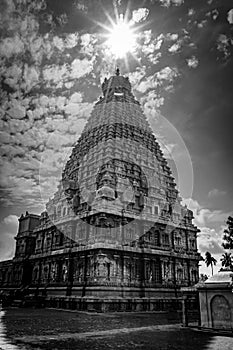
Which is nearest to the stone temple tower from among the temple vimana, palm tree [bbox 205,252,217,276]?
the temple vimana

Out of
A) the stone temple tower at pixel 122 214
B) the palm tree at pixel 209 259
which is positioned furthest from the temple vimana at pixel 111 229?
the palm tree at pixel 209 259

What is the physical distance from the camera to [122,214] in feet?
125

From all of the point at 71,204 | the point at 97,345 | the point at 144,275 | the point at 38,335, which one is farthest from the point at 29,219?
the point at 97,345

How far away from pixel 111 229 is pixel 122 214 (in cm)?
252

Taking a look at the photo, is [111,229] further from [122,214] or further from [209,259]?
[209,259]

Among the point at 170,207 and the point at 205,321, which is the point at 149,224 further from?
the point at 205,321

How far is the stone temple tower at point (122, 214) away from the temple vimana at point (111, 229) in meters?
0.12

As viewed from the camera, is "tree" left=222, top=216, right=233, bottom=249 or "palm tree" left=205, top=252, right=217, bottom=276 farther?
"palm tree" left=205, top=252, right=217, bottom=276

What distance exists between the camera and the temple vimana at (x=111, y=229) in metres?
35.6

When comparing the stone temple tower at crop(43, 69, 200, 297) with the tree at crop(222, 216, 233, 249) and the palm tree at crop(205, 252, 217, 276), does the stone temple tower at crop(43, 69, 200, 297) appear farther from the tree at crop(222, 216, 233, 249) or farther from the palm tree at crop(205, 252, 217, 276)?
the palm tree at crop(205, 252, 217, 276)

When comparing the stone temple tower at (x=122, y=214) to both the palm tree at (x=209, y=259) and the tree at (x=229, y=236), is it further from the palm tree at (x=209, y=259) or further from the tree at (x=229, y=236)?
the palm tree at (x=209, y=259)

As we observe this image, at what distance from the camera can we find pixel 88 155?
156 feet

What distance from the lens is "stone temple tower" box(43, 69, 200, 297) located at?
35.7 metres

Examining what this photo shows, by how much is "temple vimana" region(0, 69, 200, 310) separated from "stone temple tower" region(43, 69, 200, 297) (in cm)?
12
